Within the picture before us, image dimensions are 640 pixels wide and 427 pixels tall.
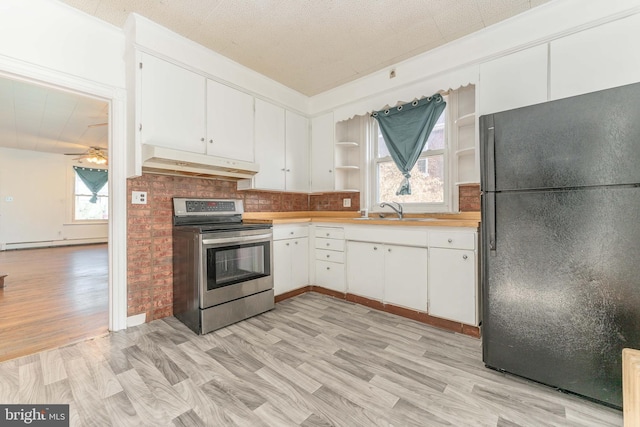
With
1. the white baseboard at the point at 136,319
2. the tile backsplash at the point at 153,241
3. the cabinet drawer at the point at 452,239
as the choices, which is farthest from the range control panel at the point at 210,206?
the cabinet drawer at the point at 452,239

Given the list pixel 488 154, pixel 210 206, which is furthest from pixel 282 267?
pixel 488 154

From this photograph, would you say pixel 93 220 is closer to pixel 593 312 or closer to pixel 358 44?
pixel 358 44

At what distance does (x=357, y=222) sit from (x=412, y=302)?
971 millimetres

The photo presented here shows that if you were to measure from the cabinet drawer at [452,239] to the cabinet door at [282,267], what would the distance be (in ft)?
5.16

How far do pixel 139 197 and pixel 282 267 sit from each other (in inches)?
62.3

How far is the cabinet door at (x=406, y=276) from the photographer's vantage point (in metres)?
2.53

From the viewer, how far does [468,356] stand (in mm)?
1967

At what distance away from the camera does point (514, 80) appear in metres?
2.33

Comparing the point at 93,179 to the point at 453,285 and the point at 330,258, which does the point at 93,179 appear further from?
the point at 453,285

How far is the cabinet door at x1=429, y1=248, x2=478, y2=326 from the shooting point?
88.8 inches

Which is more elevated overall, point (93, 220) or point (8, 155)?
point (8, 155)

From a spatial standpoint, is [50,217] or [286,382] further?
[50,217]

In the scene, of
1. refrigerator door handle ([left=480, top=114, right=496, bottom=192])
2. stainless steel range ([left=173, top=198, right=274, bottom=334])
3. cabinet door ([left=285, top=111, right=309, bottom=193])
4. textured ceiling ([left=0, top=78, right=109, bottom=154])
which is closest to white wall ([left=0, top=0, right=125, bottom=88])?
textured ceiling ([left=0, top=78, right=109, bottom=154])

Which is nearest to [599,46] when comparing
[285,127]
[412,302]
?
[412,302]
